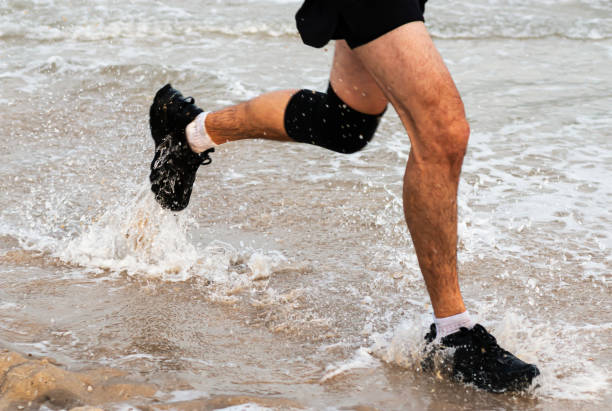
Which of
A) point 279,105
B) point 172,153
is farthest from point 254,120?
point 172,153

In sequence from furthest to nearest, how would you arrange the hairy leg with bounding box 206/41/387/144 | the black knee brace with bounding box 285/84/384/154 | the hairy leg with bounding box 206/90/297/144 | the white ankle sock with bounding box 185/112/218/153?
the white ankle sock with bounding box 185/112/218/153
the hairy leg with bounding box 206/90/297/144
the black knee brace with bounding box 285/84/384/154
the hairy leg with bounding box 206/41/387/144

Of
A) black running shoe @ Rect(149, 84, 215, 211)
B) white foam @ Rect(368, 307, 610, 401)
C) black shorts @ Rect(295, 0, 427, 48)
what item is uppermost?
black shorts @ Rect(295, 0, 427, 48)

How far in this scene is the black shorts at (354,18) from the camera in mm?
2098

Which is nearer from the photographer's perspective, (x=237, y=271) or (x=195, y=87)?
(x=237, y=271)

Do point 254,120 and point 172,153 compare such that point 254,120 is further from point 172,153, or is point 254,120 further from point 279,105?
point 172,153

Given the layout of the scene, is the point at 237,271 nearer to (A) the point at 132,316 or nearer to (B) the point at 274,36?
(A) the point at 132,316

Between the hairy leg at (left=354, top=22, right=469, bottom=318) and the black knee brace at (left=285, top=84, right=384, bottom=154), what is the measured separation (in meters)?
0.40

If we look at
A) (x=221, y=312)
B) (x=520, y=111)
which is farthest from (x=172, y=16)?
(x=221, y=312)

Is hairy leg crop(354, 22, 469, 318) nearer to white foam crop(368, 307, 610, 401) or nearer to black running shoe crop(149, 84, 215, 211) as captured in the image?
white foam crop(368, 307, 610, 401)

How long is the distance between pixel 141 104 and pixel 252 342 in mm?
3338

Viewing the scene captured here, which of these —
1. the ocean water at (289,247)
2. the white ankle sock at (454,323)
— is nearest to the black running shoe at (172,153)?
the ocean water at (289,247)

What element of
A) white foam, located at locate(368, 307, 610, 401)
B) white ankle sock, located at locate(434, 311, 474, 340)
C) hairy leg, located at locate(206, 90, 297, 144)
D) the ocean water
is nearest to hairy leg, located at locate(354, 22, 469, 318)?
white ankle sock, located at locate(434, 311, 474, 340)

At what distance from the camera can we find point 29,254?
309cm

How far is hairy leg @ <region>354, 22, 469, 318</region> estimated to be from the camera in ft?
6.86
